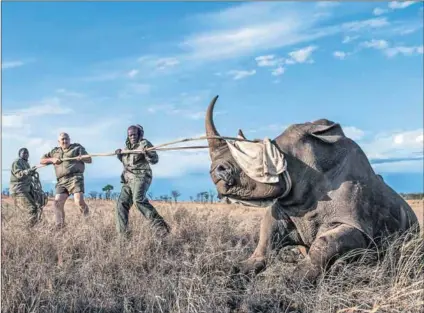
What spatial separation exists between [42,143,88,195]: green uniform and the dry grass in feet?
7.25

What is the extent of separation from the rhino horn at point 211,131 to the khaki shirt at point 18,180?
20.5ft

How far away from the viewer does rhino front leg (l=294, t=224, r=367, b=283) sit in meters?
7.45

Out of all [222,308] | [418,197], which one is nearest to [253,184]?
[222,308]

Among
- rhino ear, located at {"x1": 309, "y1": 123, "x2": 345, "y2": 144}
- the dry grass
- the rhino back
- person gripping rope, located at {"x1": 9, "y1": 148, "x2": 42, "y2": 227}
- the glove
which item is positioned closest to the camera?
the dry grass

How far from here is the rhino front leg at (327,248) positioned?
7453 mm

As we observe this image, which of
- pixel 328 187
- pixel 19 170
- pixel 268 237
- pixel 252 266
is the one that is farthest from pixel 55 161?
pixel 328 187

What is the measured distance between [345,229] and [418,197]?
78.7 ft

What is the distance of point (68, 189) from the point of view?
40.8ft

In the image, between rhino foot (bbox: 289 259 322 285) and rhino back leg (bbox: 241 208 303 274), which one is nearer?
rhino foot (bbox: 289 259 322 285)

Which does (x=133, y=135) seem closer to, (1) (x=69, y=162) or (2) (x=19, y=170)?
(1) (x=69, y=162)

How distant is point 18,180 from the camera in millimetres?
13172

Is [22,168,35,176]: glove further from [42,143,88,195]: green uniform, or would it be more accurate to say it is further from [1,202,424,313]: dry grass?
[1,202,424,313]: dry grass

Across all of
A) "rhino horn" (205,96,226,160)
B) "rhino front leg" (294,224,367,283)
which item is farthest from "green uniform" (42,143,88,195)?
"rhino front leg" (294,224,367,283)

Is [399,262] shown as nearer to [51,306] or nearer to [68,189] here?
[51,306]
